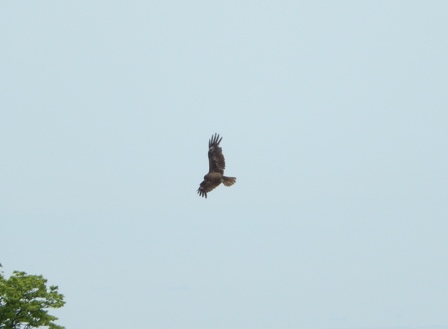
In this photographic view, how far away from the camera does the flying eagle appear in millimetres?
62625

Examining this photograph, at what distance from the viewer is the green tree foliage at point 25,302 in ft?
212

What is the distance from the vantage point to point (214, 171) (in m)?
62.9

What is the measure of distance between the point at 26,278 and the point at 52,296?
1.72 meters

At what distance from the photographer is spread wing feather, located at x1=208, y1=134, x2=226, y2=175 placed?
6262 cm

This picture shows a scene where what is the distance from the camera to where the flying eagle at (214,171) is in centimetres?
6262

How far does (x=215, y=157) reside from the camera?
6266cm

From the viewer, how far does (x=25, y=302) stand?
215 ft

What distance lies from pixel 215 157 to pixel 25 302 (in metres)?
13.1

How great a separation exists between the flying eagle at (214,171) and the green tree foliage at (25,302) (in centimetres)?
1063

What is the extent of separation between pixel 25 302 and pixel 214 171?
12584 millimetres

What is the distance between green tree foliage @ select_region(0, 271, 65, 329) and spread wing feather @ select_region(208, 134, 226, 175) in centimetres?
1171

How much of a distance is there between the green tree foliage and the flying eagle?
1063 cm

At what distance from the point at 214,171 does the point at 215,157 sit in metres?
0.77

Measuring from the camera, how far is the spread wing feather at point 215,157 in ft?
205
